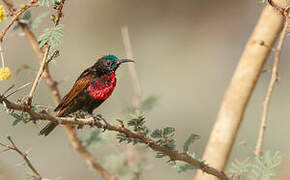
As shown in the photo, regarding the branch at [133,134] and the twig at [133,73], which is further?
the twig at [133,73]

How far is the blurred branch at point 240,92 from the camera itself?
11.9ft

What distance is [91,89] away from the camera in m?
4.23

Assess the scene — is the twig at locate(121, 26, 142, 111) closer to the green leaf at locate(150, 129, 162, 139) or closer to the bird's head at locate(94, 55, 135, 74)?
the bird's head at locate(94, 55, 135, 74)

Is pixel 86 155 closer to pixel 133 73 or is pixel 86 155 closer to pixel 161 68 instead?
pixel 133 73

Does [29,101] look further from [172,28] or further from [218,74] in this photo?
[172,28]

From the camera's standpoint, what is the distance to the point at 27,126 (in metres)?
7.17

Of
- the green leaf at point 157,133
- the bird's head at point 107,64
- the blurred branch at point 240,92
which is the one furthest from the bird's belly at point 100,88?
the green leaf at point 157,133

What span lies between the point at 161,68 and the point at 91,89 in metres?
5.26

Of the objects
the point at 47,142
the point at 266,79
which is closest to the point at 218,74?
the point at 266,79

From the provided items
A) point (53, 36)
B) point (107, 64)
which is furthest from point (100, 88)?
point (53, 36)

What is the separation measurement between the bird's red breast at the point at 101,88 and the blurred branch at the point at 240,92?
1.08 m

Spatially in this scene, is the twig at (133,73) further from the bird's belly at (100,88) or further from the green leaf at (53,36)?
the green leaf at (53,36)

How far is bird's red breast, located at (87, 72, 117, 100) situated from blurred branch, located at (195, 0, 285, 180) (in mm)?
1081

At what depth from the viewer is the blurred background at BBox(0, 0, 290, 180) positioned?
7082 millimetres
